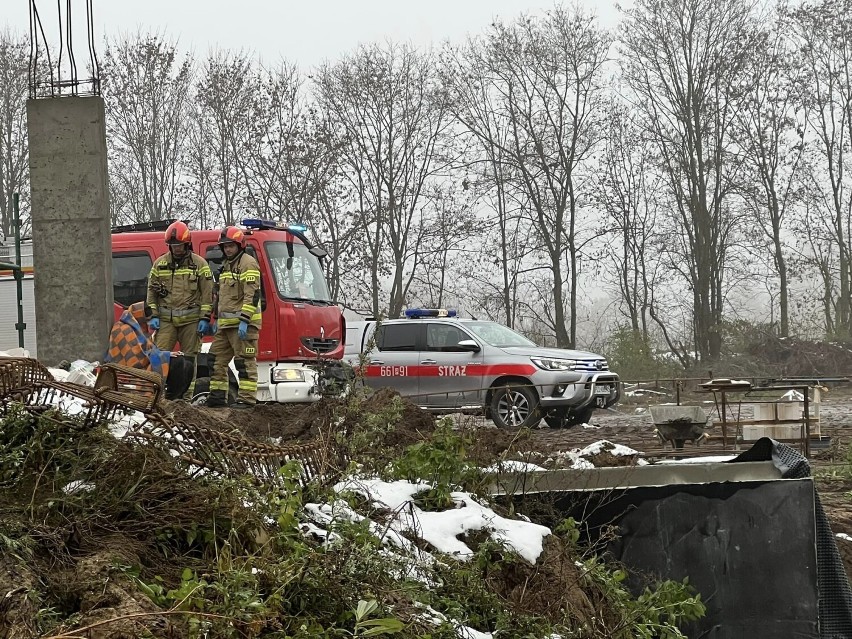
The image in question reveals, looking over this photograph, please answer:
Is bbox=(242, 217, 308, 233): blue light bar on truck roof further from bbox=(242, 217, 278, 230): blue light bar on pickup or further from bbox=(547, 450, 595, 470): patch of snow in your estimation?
bbox=(547, 450, 595, 470): patch of snow

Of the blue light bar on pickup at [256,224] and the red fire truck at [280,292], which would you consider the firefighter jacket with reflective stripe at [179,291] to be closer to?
the red fire truck at [280,292]

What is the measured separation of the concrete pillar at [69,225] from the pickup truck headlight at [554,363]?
6.47m

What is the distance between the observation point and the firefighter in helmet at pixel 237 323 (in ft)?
37.1

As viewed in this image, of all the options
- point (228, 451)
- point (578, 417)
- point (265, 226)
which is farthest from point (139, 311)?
point (228, 451)

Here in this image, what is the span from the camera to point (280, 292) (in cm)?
1370

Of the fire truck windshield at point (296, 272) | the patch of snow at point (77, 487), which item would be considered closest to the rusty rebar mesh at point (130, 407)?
the patch of snow at point (77, 487)

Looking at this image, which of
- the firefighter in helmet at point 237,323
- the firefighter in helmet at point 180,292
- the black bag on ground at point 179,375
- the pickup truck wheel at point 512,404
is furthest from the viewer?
the pickup truck wheel at point 512,404

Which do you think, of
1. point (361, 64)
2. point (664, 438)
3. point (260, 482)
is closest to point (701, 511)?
point (260, 482)

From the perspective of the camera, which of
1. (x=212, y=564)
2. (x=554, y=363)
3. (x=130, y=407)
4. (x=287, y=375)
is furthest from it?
(x=554, y=363)

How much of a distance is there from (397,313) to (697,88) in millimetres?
11385

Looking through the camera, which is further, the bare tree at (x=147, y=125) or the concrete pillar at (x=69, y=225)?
the bare tree at (x=147, y=125)

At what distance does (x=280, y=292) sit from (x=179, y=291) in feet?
7.58

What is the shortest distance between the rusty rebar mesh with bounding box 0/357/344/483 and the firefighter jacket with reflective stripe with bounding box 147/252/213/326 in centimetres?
690

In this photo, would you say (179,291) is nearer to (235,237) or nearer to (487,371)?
(235,237)
